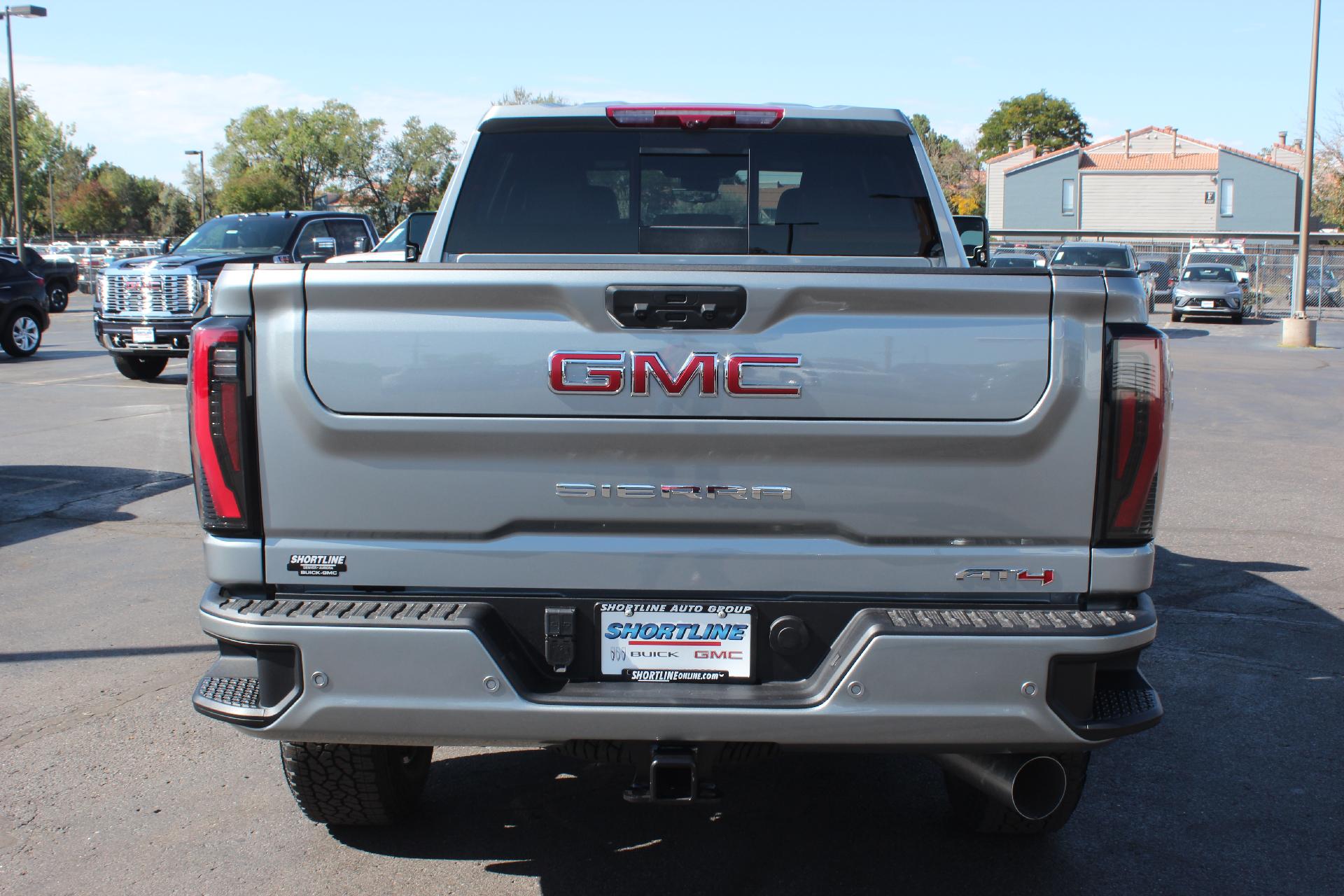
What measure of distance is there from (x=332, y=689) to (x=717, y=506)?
3.29 ft

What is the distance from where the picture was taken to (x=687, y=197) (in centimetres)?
450

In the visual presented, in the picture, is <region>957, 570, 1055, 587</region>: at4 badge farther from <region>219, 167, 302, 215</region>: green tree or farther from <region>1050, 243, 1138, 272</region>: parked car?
<region>219, 167, 302, 215</region>: green tree

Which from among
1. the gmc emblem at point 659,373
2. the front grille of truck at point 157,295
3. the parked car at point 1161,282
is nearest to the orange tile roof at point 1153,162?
the parked car at point 1161,282

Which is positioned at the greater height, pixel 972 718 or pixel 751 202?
pixel 751 202

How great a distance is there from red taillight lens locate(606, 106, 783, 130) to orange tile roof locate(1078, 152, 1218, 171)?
73.9 m

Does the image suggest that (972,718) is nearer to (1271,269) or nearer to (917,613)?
(917,613)

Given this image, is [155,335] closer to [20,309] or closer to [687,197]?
[20,309]

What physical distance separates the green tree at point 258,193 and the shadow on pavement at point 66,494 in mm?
84566

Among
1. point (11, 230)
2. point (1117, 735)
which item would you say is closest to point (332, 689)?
point (1117, 735)

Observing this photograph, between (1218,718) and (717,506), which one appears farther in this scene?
(1218,718)

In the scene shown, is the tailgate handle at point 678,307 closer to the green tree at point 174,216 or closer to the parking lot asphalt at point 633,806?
the parking lot asphalt at point 633,806

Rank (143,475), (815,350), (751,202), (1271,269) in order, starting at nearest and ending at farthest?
(815,350)
(751,202)
(143,475)
(1271,269)

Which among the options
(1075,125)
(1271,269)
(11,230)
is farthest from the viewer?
(1075,125)

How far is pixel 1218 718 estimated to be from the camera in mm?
4844
